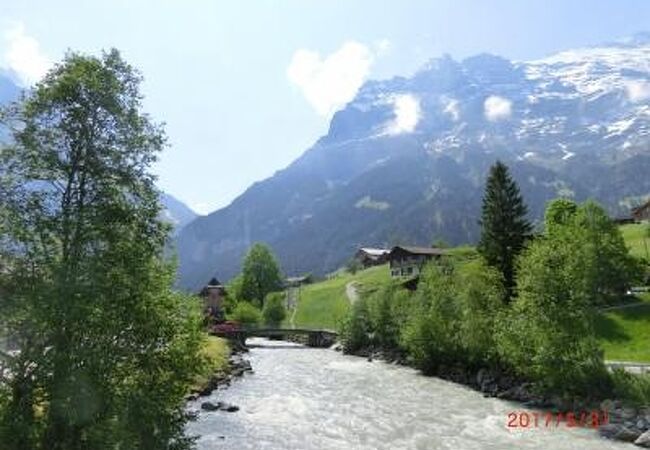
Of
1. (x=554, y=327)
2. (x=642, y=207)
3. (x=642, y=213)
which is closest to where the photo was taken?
(x=554, y=327)

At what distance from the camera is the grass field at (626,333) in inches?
2443

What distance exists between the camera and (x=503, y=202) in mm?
91375

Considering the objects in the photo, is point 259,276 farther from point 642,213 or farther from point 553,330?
point 553,330

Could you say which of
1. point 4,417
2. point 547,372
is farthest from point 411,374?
point 4,417

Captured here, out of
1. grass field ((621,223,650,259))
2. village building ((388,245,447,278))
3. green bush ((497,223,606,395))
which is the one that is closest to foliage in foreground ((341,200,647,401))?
green bush ((497,223,606,395))

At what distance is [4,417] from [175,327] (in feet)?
21.6

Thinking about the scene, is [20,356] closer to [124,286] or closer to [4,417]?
[4,417]

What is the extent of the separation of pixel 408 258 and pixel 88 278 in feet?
463

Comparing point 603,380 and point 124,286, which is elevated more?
point 124,286

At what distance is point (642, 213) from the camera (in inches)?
6590

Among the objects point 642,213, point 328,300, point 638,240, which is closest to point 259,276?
point 328,300

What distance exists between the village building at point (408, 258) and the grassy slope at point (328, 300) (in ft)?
12.4
